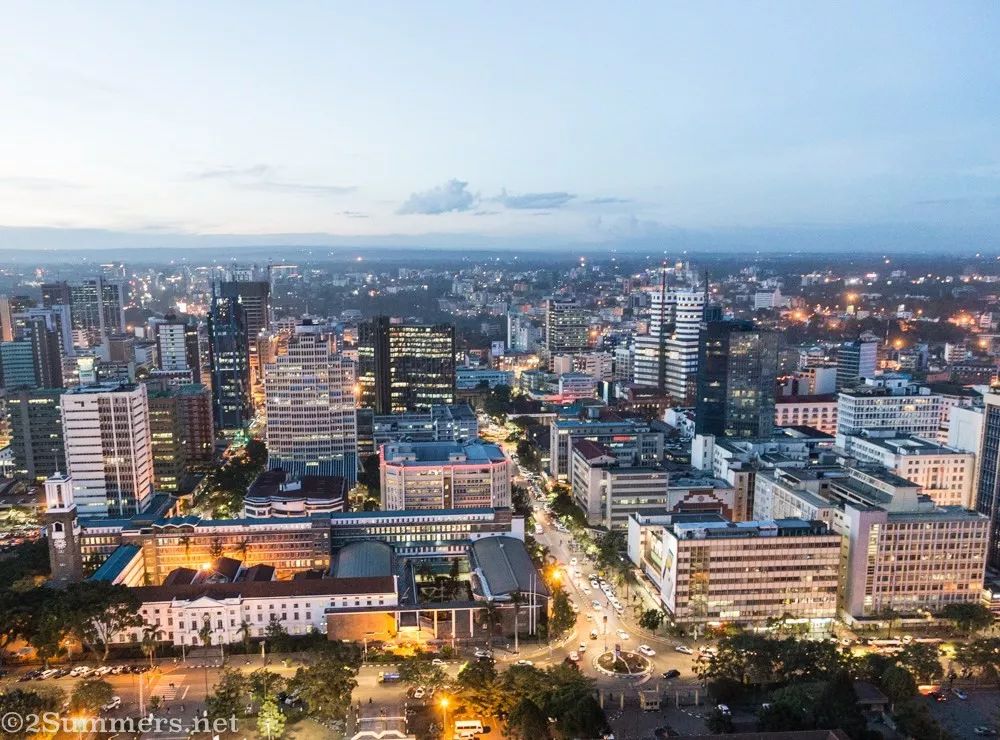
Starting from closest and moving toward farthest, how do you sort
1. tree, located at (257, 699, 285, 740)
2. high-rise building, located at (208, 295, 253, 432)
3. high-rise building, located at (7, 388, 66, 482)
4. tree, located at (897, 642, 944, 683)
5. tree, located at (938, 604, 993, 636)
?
tree, located at (257, 699, 285, 740) → tree, located at (897, 642, 944, 683) → tree, located at (938, 604, 993, 636) → high-rise building, located at (7, 388, 66, 482) → high-rise building, located at (208, 295, 253, 432)

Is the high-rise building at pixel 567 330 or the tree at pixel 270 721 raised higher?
the high-rise building at pixel 567 330

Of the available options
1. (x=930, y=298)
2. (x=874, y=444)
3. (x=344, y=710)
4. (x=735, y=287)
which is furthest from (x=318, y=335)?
(x=735, y=287)

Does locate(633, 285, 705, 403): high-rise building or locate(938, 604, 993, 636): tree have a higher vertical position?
locate(633, 285, 705, 403): high-rise building

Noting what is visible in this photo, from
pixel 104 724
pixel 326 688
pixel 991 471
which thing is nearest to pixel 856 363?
pixel 991 471

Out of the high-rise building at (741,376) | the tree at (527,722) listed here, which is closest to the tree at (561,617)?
the tree at (527,722)

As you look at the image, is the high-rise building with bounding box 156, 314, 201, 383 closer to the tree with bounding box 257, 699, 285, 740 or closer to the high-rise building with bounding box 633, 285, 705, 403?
the high-rise building with bounding box 633, 285, 705, 403

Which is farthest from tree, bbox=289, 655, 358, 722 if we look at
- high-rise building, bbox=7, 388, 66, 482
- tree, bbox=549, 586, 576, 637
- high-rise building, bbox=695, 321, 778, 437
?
high-rise building, bbox=7, 388, 66, 482

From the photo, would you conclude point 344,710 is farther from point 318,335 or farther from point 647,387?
point 647,387

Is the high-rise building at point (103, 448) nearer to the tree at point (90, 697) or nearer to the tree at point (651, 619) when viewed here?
the tree at point (90, 697)
